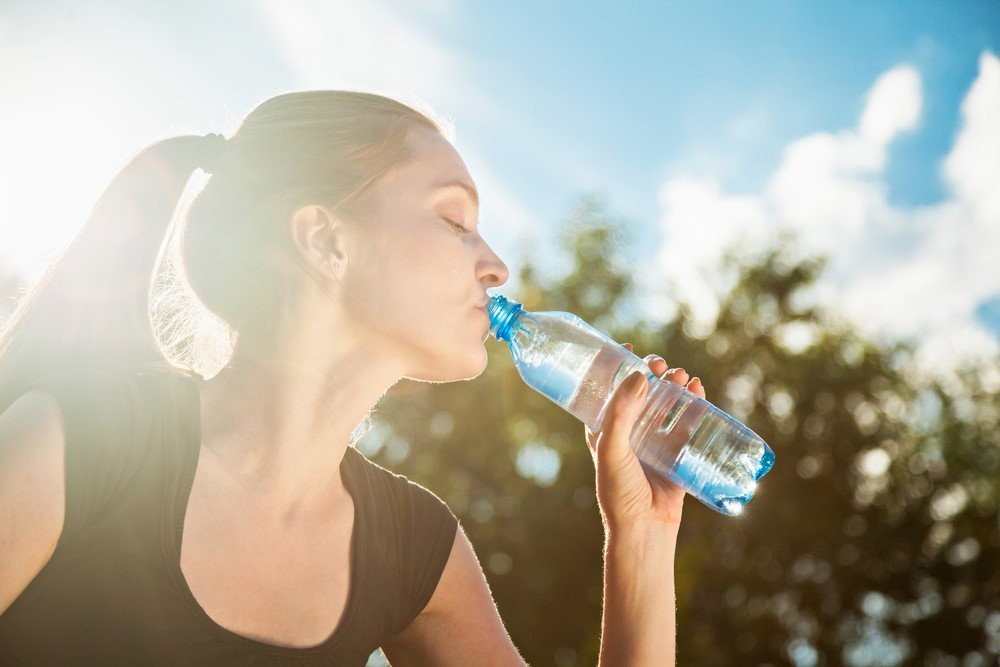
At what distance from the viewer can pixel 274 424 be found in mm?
2086

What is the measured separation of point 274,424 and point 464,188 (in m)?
0.80

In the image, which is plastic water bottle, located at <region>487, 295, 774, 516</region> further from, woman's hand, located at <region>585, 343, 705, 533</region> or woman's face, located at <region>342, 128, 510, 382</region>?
Answer: woman's face, located at <region>342, 128, 510, 382</region>

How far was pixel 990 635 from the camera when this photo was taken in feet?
75.7

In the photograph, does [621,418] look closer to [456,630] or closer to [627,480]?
[627,480]

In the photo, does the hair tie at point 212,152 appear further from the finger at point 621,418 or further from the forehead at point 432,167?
the finger at point 621,418

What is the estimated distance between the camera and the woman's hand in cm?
222

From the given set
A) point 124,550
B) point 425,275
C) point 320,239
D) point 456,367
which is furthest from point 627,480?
point 124,550

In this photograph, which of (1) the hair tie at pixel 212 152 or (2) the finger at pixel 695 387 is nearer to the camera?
(1) the hair tie at pixel 212 152

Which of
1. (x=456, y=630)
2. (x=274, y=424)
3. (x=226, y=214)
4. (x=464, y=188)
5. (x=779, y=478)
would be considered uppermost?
(x=779, y=478)

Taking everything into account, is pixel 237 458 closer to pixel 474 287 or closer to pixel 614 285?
pixel 474 287

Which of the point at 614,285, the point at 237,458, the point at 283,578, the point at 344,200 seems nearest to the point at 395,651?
the point at 283,578

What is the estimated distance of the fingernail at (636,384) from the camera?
2.17 m

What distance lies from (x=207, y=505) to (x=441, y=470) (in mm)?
19649

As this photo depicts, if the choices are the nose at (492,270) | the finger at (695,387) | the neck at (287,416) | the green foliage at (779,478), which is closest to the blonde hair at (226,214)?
the neck at (287,416)
